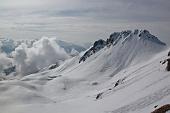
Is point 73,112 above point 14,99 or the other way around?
the other way around

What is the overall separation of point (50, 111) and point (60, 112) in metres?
7.56

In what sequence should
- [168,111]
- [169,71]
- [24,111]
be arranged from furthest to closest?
[24,111]
[169,71]
[168,111]

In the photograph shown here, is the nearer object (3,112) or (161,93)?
(161,93)

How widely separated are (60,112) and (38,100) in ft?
268

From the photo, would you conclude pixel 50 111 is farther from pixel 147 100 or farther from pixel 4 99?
pixel 4 99

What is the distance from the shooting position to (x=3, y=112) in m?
138

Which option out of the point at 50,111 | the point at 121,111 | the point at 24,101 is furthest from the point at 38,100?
the point at 121,111

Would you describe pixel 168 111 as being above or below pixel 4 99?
below

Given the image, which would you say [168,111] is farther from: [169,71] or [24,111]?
[24,111]

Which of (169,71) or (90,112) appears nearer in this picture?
(90,112)

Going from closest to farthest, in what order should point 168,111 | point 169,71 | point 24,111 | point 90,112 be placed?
point 168,111, point 90,112, point 169,71, point 24,111

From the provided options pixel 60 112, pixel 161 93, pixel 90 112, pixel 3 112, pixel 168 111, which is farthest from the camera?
pixel 3 112

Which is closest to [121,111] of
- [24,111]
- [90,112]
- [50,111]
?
[90,112]

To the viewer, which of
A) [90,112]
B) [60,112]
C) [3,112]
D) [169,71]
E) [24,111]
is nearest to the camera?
[90,112]
